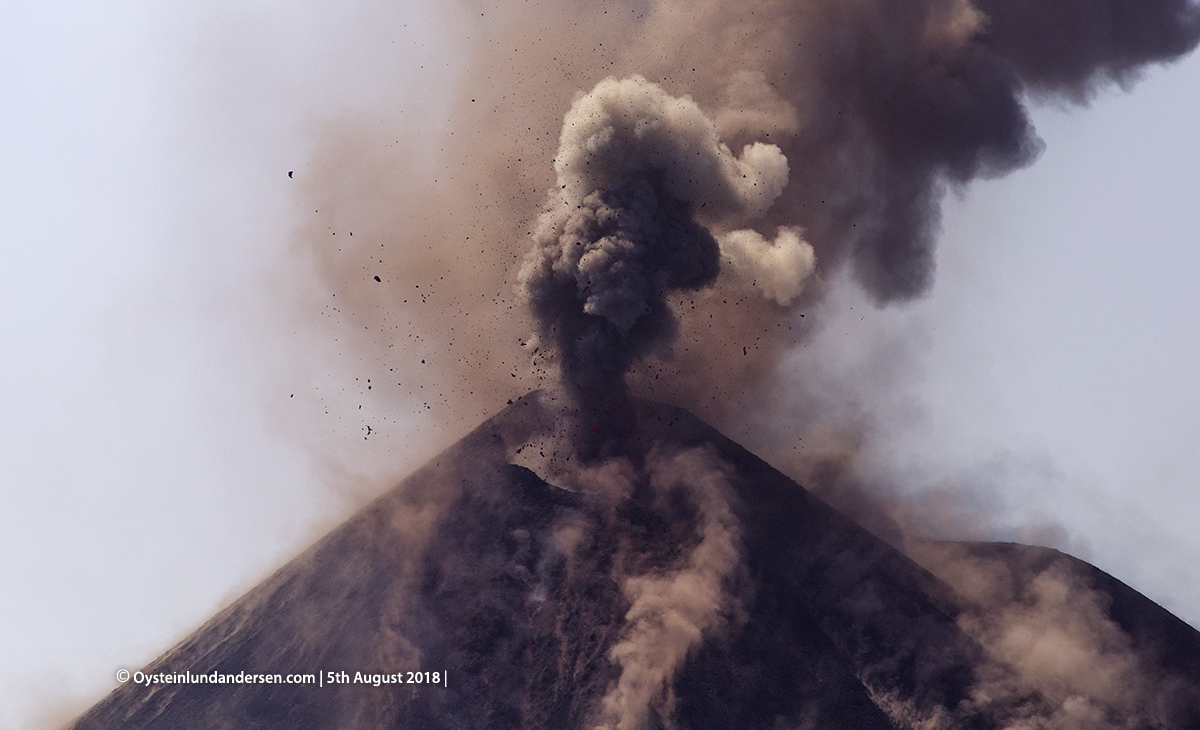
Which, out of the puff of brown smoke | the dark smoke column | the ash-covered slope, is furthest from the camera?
the dark smoke column

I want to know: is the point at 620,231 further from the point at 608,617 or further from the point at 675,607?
the point at 608,617

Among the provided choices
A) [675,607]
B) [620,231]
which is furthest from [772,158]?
[675,607]

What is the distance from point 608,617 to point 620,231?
16281mm

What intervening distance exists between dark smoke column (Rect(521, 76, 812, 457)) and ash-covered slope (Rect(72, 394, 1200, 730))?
3.06 m

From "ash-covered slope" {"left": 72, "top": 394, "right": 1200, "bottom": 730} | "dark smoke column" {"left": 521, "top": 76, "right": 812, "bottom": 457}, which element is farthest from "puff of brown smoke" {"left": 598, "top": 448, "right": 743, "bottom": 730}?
"dark smoke column" {"left": 521, "top": 76, "right": 812, "bottom": 457}

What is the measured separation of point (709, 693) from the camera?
4062 cm

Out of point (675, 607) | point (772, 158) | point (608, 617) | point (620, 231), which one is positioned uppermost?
point (772, 158)

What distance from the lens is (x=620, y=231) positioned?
45625 millimetres

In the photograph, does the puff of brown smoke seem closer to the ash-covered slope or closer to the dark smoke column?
the ash-covered slope

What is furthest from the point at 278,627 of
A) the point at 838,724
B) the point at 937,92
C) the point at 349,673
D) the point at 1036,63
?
the point at 1036,63

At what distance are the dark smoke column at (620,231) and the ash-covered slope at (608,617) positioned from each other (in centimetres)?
306

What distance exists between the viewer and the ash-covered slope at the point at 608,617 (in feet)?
134

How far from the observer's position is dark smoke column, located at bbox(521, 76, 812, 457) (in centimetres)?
4653

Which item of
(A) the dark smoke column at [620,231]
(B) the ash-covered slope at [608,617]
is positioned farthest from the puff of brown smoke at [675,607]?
(A) the dark smoke column at [620,231]
